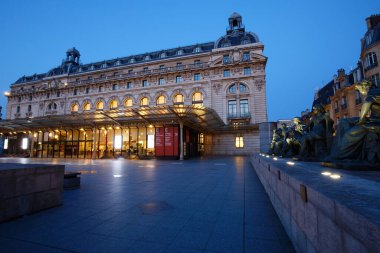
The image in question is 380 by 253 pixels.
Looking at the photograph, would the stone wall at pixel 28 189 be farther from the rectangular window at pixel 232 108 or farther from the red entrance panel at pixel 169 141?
the rectangular window at pixel 232 108

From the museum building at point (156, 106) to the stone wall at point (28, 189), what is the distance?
15.9 m

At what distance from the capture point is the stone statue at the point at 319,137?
6598 mm

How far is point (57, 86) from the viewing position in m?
45.7

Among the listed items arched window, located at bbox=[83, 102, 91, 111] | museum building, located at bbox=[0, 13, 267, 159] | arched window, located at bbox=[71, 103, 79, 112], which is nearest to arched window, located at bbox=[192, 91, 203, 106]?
museum building, located at bbox=[0, 13, 267, 159]

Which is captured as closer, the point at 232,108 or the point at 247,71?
the point at 247,71

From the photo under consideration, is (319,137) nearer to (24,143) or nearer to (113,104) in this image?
(113,104)

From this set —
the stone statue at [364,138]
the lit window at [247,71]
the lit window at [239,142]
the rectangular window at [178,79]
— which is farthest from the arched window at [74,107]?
the stone statue at [364,138]

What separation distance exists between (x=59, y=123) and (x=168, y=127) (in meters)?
17.6

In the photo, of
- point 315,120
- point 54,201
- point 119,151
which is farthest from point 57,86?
point 315,120

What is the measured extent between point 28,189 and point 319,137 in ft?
27.9

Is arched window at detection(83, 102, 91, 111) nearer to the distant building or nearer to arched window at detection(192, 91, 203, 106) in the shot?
arched window at detection(192, 91, 203, 106)

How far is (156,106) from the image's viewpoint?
32750mm

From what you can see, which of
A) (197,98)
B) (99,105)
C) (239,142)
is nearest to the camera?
(239,142)

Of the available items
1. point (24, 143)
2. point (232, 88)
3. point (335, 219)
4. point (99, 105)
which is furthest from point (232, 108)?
point (24, 143)
